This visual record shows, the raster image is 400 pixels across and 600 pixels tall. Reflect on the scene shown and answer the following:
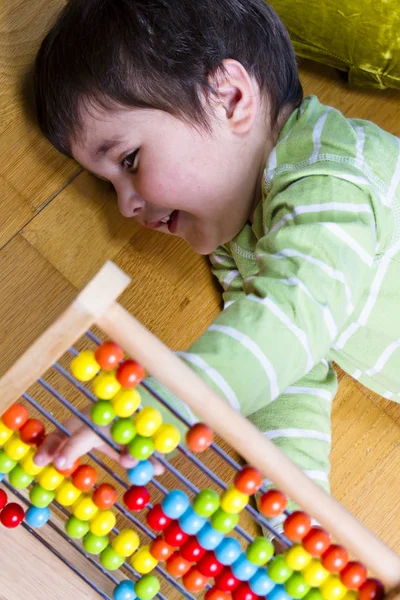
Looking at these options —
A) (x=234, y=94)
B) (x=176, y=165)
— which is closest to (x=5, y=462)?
(x=176, y=165)

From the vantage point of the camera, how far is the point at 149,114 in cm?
80

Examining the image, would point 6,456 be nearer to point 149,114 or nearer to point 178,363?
point 178,363

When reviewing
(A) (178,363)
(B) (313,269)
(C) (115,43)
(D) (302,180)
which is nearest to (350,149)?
(D) (302,180)

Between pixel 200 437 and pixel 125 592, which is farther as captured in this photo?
pixel 125 592

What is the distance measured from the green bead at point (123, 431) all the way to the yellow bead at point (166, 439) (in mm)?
19

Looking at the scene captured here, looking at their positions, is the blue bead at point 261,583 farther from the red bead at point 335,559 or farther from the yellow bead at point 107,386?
the yellow bead at point 107,386

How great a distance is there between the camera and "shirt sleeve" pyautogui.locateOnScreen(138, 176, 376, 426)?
2.13 ft

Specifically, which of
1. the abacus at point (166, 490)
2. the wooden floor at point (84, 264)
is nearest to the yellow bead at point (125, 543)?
the abacus at point (166, 490)

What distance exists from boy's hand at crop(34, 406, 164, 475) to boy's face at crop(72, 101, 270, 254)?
324 mm

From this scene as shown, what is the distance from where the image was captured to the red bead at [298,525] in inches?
22.4

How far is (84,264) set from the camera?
0.97 metres

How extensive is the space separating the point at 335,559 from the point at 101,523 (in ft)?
0.66

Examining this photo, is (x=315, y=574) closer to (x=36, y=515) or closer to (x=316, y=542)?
(x=316, y=542)

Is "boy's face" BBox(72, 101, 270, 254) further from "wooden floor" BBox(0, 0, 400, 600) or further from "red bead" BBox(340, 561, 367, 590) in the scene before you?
"red bead" BBox(340, 561, 367, 590)
